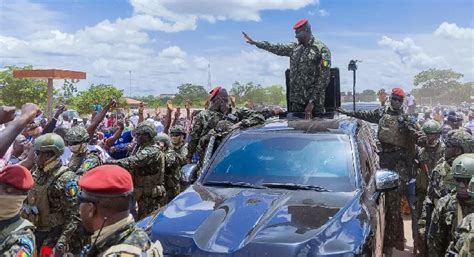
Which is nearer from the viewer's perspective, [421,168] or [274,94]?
[421,168]

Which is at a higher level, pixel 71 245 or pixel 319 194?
pixel 319 194

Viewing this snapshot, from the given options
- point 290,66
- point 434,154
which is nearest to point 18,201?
point 290,66

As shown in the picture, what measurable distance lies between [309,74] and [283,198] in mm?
3214

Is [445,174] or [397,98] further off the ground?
[397,98]

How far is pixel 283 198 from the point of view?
Answer: 4164mm

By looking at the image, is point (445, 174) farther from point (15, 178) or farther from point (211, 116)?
point (15, 178)

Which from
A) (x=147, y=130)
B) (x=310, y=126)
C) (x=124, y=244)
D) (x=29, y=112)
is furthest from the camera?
(x=147, y=130)

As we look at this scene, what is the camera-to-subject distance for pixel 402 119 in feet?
23.6

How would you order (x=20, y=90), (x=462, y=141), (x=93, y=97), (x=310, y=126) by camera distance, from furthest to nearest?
(x=20, y=90), (x=93, y=97), (x=310, y=126), (x=462, y=141)

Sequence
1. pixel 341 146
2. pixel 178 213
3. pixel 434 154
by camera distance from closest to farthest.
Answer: pixel 178 213
pixel 341 146
pixel 434 154

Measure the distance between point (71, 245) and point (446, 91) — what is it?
71962mm

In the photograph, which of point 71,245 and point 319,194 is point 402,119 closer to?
point 319,194

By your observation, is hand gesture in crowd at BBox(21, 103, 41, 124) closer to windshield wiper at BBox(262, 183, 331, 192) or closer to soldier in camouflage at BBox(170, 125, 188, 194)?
windshield wiper at BBox(262, 183, 331, 192)

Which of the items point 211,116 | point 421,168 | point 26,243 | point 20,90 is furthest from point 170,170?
point 20,90
